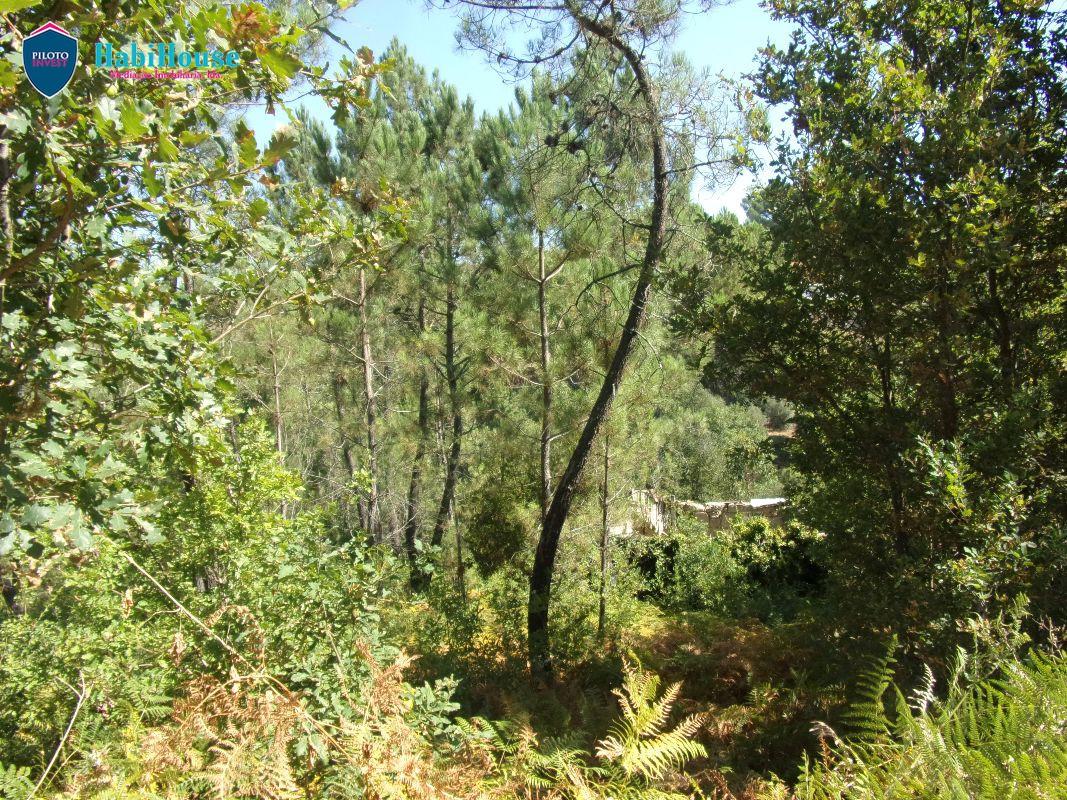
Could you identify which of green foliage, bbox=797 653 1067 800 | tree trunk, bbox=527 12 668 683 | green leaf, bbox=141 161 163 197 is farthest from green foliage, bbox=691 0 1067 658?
green leaf, bbox=141 161 163 197

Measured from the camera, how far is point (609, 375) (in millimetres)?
6266

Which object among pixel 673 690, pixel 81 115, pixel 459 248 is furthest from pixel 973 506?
pixel 459 248

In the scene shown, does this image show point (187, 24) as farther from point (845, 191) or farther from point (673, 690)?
point (845, 191)

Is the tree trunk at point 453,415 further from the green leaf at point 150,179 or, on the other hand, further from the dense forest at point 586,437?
the green leaf at point 150,179

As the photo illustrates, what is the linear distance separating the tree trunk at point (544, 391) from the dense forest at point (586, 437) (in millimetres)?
63

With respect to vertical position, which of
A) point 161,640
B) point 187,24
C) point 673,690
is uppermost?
point 187,24

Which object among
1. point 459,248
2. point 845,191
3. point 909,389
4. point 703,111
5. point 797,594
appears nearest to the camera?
point 845,191

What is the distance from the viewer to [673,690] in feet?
8.31

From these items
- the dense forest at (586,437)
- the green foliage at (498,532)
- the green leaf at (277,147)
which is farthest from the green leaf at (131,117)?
the green foliage at (498,532)

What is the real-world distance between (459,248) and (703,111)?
271 inches

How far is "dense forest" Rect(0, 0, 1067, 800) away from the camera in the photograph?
1.86 metres

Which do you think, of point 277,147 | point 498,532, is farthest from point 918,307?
point 498,532

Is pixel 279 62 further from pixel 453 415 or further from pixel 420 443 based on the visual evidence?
pixel 420 443

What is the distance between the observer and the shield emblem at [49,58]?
1.57 meters
